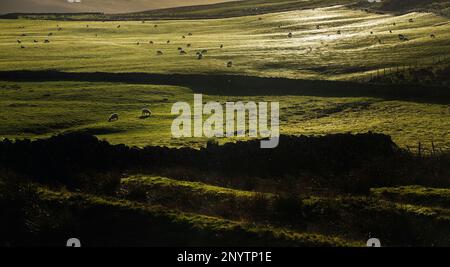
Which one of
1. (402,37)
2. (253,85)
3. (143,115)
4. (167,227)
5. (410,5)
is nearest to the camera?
(167,227)

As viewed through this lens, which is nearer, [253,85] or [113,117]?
[113,117]

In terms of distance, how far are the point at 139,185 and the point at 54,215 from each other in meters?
7.61

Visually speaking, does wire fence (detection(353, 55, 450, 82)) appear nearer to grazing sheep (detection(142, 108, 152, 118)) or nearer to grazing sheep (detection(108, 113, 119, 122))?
grazing sheep (detection(142, 108, 152, 118))

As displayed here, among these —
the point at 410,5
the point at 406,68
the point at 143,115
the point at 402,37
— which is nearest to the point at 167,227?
the point at 143,115

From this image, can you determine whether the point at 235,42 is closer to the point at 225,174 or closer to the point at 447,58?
the point at 447,58

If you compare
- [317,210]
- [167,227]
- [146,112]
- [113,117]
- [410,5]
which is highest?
[410,5]

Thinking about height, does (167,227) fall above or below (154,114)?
below

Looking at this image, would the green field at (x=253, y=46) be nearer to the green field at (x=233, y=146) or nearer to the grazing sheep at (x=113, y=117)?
the green field at (x=233, y=146)

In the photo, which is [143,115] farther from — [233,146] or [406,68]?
[406,68]

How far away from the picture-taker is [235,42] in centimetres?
12644

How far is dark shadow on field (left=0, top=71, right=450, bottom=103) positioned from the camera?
246ft

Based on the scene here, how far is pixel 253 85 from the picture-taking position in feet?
274

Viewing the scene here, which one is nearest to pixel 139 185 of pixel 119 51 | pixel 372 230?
pixel 372 230

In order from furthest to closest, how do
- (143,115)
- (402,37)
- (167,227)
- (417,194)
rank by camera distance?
(402,37)
(143,115)
(417,194)
(167,227)
